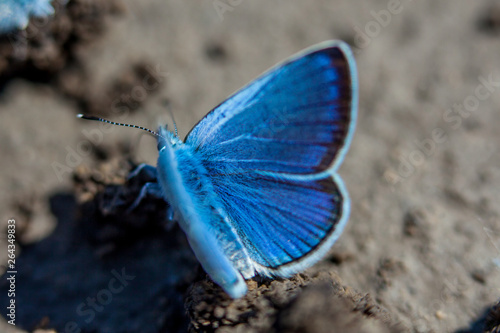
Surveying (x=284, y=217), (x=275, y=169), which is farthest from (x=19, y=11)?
(x=284, y=217)

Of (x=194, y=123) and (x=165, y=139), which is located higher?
(x=194, y=123)

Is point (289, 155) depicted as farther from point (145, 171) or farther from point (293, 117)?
point (145, 171)

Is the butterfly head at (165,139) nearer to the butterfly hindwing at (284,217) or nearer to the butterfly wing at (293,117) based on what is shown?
the butterfly wing at (293,117)

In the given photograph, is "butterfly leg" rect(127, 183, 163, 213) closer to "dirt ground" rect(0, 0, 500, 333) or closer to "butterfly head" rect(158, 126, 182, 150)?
"dirt ground" rect(0, 0, 500, 333)

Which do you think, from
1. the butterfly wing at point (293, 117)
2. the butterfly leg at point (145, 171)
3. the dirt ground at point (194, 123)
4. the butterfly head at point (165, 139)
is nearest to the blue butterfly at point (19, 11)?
the dirt ground at point (194, 123)

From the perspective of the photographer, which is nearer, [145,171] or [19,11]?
[145,171]

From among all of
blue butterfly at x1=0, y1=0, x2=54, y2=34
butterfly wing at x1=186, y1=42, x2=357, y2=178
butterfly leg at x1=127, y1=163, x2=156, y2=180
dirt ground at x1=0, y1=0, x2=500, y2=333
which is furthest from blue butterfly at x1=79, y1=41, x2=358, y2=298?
blue butterfly at x1=0, y1=0, x2=54, y2=34

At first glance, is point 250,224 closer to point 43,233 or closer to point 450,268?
point 450,268
